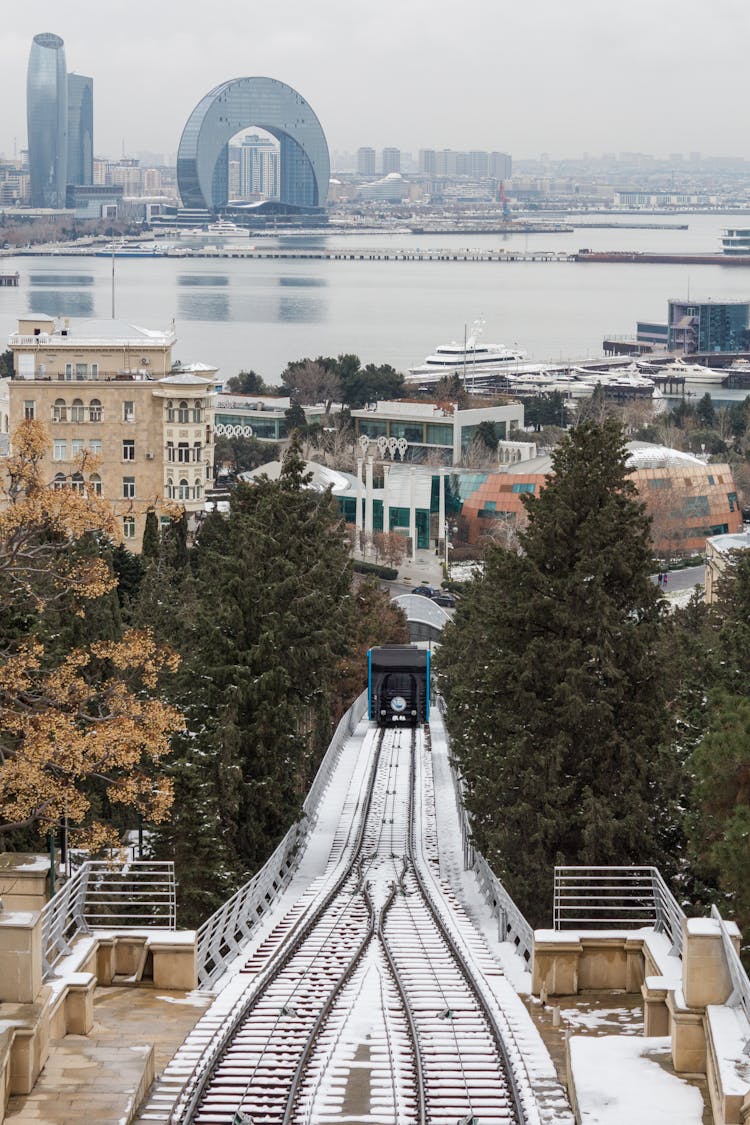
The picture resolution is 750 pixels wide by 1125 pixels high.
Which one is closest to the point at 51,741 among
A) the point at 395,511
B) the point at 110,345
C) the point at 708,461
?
the point at 110,345

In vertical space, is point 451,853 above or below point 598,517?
below

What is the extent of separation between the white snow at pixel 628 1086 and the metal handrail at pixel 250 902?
9.50 ft

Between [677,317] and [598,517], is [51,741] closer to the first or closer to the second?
[598,517]

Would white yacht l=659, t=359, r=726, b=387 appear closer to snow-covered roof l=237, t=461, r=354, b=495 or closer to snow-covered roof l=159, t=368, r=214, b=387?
snow-covered roof l=237, t=461, r=354, b=495

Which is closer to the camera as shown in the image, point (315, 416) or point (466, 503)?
point (466, 503)

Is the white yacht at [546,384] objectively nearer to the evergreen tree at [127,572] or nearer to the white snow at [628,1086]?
the evergreen tree at [127,572]

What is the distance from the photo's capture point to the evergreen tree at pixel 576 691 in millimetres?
13344

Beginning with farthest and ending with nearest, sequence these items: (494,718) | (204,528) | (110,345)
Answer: (110,345) < (204,528) < (494,718)

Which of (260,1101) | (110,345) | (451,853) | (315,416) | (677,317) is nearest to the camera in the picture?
(260,1101)

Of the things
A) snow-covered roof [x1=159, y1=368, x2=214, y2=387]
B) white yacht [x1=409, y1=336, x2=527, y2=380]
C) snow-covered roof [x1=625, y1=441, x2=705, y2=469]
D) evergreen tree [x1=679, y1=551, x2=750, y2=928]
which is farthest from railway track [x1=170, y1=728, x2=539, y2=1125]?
white yacht [x1=409, y1=336, x2=527, y2=380]

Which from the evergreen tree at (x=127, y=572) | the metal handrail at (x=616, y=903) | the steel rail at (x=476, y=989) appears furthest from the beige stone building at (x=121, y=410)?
the metal handrail at (x=616, y=903)

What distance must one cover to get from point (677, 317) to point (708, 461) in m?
63.9

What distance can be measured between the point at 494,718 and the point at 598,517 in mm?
1770

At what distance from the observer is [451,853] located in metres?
18.2
